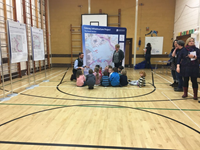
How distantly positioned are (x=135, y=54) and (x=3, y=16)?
778cm

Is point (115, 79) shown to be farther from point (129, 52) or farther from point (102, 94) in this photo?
point (129, 52)

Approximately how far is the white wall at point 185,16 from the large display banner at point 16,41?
7645mm

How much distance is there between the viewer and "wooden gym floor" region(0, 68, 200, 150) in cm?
218

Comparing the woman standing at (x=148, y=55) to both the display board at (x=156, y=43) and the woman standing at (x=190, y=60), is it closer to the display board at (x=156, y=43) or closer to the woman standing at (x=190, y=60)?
the display board at (x=156, y=43)

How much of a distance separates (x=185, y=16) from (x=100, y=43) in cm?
579

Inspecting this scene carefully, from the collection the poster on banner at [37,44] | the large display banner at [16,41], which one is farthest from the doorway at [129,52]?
the large display banner at [16,41]

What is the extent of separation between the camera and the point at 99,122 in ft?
9.18

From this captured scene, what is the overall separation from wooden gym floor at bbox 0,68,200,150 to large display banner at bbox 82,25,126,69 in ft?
8.16

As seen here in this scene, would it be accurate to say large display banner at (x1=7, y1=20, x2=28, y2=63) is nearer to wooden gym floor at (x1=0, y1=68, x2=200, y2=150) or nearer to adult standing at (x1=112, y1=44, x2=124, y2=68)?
wooden gym floor at (x1=0, y1=68, x2=200, y2=150)

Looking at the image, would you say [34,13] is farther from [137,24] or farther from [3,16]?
[137,24]

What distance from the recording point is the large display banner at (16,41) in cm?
428

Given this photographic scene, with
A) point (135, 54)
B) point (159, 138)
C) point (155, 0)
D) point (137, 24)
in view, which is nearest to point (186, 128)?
point (159, 138)

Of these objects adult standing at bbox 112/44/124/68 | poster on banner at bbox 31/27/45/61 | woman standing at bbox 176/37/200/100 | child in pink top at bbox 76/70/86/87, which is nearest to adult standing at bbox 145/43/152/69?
adult standing at bbox 112/44/124/68

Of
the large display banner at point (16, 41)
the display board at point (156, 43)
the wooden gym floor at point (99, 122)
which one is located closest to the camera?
the wooden gym floor at point (99, 122)
